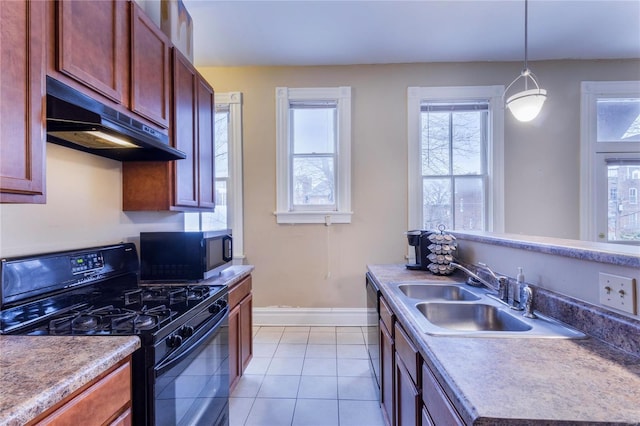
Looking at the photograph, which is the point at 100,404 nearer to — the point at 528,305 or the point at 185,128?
the point at 528,305

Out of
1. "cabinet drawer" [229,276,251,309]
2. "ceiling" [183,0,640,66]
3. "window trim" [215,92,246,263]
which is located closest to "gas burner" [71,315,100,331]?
"cabinet drawer" [229,276,251,309]

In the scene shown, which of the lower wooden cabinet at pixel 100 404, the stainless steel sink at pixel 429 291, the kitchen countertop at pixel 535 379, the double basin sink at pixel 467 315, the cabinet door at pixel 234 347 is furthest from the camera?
the cabinet door at pixel 234 347

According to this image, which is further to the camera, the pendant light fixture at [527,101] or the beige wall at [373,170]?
the beige wall at [373,170]

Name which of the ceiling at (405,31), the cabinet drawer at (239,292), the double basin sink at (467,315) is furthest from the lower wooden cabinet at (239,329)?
the ceiling at (405,31)

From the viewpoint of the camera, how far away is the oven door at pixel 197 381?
108 cm

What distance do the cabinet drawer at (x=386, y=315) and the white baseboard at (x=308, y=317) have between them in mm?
1680

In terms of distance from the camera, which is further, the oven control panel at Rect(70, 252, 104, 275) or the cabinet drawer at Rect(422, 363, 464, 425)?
the oven control panel at Rect(70, 252, 104, 275)

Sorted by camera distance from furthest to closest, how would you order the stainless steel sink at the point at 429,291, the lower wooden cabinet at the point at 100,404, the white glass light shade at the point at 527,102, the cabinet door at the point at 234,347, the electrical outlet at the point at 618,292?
1. the white glass light shade at the point at 527,102
2. the cabinet door at the point at 234,347
3. the stainless steel sink at the point at 429,291
4. the electrical outlet at the point at 618,292
5. the lower wooden cabinet at the point at 100,404

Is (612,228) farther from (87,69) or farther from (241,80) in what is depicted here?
(87,69)

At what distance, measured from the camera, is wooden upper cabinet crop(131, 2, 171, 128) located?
5.17 ft

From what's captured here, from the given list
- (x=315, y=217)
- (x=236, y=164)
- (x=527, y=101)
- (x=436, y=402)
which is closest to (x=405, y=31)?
(x=527, y=101)

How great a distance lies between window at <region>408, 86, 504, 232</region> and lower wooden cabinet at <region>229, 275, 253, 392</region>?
2.01 m

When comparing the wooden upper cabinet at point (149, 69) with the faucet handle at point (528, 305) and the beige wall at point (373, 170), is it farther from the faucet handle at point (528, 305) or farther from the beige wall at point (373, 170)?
the faucet handle at point (528, 305)

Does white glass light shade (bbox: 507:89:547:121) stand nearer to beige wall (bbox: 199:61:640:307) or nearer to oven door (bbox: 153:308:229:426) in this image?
beige wall (bbox: 199:61:640:307)
